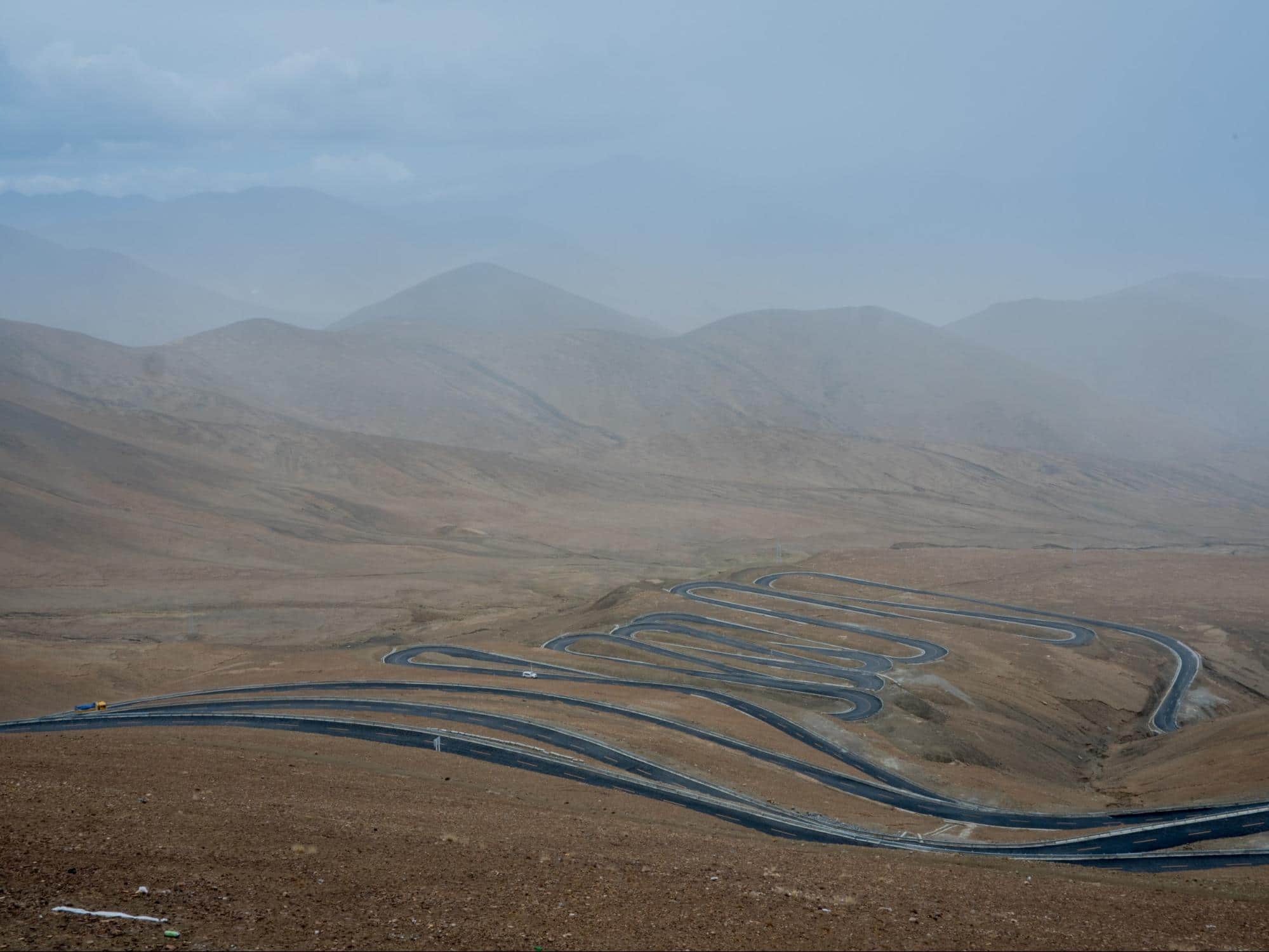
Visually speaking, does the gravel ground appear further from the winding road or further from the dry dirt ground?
the winding road

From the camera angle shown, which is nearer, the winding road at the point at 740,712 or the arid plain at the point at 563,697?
the arid plain at the point at 563,697

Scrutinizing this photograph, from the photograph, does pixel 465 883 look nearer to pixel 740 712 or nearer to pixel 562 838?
pixel 562 838

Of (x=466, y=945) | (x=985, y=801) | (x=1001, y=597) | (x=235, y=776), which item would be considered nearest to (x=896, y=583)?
(x=1001, y=597)

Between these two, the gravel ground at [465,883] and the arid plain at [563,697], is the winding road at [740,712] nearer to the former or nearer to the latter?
the arid plain at [563,697]

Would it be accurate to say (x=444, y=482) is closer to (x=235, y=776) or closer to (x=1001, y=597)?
(x=1001, y=597)

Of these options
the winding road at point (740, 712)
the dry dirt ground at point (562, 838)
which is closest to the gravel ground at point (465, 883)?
the dry dirt ground at point (562, 838)

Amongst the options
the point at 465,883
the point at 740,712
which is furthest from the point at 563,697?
the point at 465,883
